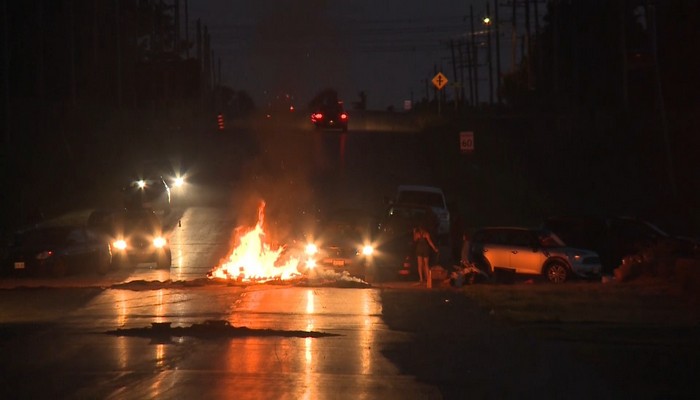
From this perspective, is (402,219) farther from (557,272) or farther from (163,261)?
(163,261)

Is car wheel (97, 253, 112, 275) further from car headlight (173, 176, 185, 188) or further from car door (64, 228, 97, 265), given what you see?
car headlight (173, 176, 185, 188)

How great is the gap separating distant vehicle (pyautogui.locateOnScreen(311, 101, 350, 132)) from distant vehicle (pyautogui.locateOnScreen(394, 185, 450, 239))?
3547cm

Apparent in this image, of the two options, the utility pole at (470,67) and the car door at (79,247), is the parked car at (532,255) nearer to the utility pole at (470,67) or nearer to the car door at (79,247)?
the car door at (79,247)

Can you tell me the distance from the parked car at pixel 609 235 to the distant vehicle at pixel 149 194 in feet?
61.4

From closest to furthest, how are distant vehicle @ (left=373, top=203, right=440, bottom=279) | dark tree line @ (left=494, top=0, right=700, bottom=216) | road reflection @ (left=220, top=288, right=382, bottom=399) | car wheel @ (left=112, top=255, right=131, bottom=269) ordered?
1. road reflection @ (left=220, top=288, right=382, bottom=399)
2. distant vehicle @ (left=373, top=203, right=440, bottom=279)
3. car wheel @ (left=112, top=255, right=131, bottom=269)
4. dark tree line @ (left=494, top=0, right=700, bottom=216)

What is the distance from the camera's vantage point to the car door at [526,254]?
84.6 ft

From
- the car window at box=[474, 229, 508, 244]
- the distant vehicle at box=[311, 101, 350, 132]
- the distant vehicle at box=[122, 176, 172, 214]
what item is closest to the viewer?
the car window at box=[474, 229, 508, 244]

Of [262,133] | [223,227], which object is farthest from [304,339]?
[262,133]

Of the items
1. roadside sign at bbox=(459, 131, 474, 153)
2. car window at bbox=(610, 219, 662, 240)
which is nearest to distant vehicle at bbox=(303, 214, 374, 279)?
car window at bbox=(610, 219, 662, 240)

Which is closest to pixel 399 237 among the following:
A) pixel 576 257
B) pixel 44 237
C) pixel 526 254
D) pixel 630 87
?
pixel 526 254

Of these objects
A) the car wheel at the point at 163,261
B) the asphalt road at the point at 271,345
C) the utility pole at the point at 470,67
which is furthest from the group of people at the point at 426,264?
the utility pole at the point at 470,67

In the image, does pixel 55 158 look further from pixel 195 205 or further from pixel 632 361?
pixel 632 361

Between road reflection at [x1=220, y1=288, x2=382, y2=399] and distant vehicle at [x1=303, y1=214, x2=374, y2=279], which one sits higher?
distant vehicle at [x1=303, y1=214, x2=374, y2=279]

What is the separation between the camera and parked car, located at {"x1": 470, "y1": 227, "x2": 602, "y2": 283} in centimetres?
2548
